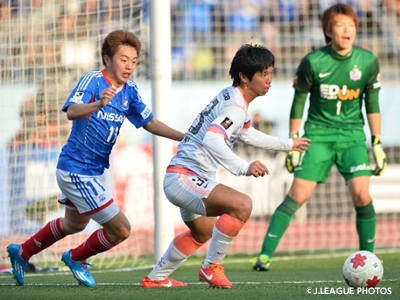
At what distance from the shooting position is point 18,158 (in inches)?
353

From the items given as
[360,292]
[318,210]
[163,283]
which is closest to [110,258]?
[318,210]

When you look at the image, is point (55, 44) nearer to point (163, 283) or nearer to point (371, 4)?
point (163, 283)

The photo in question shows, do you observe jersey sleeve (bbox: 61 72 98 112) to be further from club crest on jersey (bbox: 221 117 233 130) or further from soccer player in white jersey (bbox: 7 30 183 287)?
club crest on jersey (bbox: 221 117 233 130)

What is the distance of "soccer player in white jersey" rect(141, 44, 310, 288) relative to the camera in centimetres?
542

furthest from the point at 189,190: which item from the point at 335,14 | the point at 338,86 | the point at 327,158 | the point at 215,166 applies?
the point at 335,14

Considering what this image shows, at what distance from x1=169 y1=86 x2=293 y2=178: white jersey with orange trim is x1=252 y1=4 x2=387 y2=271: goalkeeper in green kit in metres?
1.97

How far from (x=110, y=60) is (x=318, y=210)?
570 cm

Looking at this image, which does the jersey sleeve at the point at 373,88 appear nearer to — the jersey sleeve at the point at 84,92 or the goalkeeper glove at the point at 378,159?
the goalkeeper glove at the point at 378,159

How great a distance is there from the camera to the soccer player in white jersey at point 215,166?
5.42 m

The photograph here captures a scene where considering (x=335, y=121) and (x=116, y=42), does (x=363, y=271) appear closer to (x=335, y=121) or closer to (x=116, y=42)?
(x=116, y=42)

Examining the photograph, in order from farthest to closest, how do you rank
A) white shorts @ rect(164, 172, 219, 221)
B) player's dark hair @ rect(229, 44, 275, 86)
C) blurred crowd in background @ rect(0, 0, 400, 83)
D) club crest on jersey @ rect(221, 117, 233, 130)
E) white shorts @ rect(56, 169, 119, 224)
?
blurred crowd in background @ rect(0, 0, 400, 83) → white shorts @ rect(56, 169, 119, 224) → player's dark hair @ rect(229, 44, 275, 86) → white shorts @ rect(164, 172, 219, 221) → club crest on jersey @ rect(221, 117, 233, 130)

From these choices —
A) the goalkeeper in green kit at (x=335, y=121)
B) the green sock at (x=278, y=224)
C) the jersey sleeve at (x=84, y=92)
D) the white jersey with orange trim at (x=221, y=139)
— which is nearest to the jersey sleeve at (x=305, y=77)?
the goalkeeper in green kit at (x=335, y=121)

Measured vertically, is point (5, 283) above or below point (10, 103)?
below

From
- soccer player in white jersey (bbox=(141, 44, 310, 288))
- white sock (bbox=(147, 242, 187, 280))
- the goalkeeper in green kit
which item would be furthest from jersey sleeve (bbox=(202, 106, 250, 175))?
the goalkeeper in green kit
